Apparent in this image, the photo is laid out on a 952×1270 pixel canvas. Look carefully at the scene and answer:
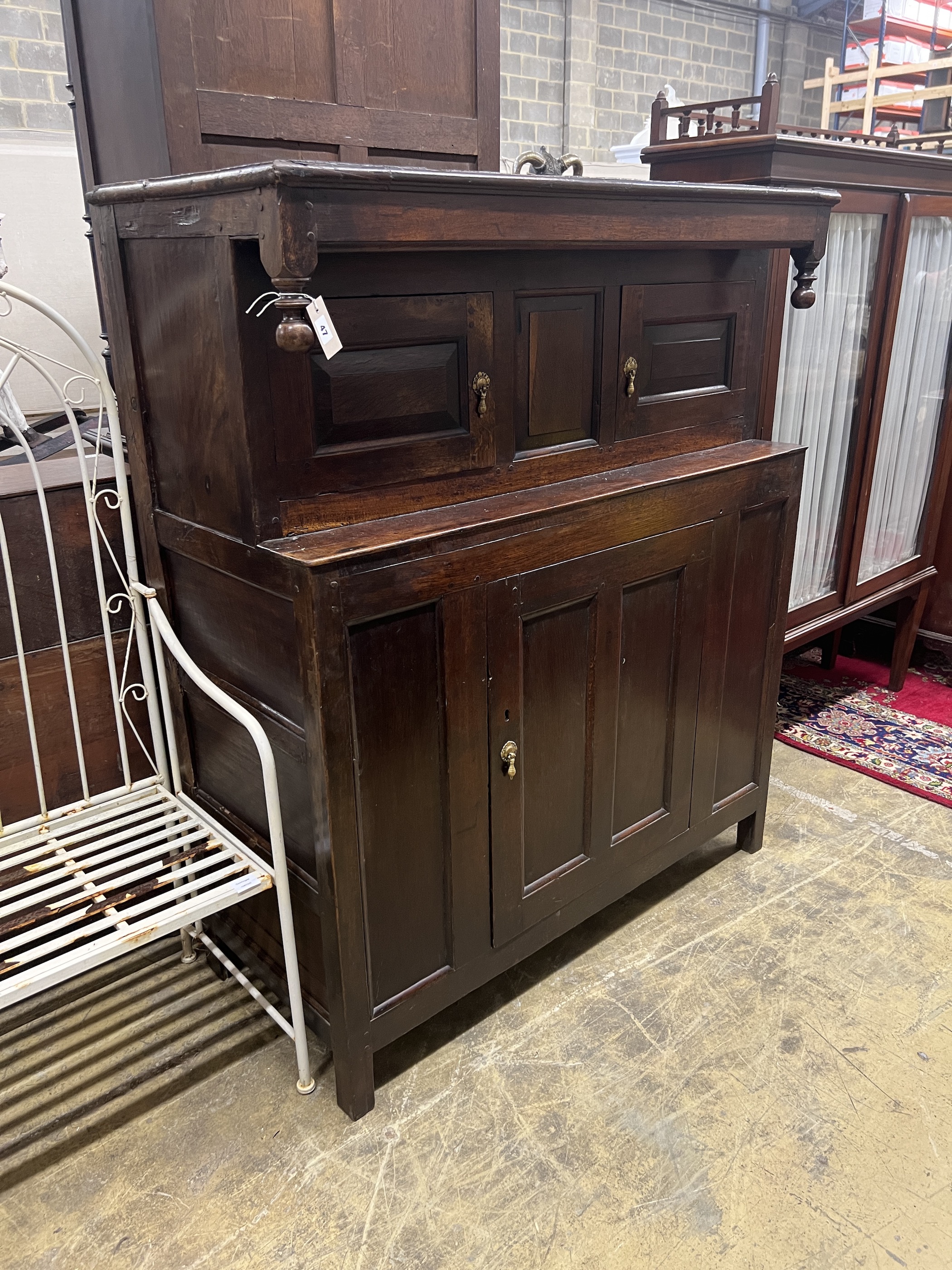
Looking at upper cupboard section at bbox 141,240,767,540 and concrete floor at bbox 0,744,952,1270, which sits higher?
upper cupboard section at bbox 141,240,767,540

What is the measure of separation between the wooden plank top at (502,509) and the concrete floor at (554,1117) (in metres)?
1.09

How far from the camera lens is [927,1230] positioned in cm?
156

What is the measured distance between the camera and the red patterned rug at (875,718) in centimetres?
300

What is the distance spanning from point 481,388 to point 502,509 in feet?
0.74

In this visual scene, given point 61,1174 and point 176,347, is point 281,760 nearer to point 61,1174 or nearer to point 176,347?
point 176,347

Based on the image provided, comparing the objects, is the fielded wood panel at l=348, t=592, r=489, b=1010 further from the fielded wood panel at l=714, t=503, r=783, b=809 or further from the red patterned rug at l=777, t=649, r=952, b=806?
the red patterned rug at l=777, t=649, r=952, b=806

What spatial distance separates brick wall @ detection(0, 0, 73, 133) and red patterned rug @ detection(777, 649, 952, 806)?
3851mm

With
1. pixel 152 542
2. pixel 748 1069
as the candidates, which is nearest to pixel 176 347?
pixel 152 542

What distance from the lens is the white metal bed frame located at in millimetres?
1567

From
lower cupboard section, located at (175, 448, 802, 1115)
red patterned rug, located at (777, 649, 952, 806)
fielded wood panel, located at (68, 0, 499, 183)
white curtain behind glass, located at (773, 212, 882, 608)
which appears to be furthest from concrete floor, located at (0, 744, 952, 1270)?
fielded wood panel, located at (68, 0, 499, 183)

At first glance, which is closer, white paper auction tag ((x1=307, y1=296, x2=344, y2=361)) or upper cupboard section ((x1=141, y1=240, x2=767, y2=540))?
white paper auction tag ((x1=307, y1=296, x2=344, y2=361))

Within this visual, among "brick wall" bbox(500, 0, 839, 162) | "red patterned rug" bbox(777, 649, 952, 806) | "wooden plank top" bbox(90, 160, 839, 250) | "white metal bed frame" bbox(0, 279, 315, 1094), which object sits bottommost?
"red patterned rug" bbox(777, 649, 952, 806)

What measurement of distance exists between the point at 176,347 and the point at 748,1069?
175 cm

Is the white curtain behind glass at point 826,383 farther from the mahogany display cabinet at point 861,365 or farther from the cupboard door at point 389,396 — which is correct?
the cupboard door at point 389,396
